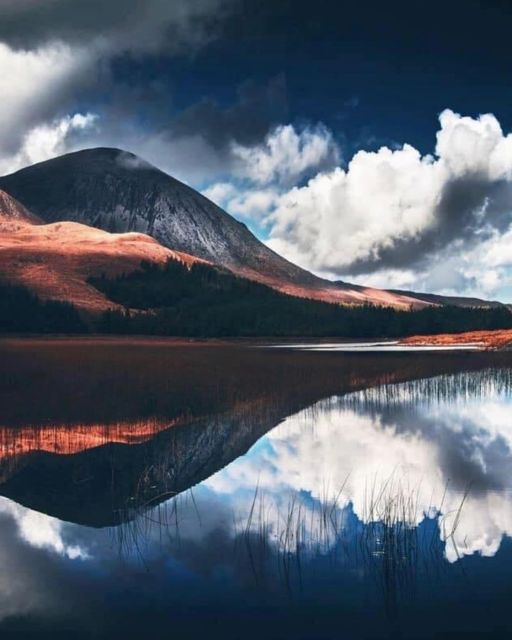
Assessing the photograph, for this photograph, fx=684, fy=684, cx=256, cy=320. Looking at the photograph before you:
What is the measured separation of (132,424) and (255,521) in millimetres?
14014

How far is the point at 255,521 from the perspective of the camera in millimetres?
15445

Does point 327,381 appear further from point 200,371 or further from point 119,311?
point 119,311

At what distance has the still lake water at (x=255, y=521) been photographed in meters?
10.8

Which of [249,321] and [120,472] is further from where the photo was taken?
→ [249,321]

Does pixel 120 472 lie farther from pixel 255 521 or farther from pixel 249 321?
pixel 249 321

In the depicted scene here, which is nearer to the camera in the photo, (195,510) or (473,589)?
(473,589)

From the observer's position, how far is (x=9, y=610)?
36.3ft

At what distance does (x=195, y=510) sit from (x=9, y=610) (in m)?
5.88

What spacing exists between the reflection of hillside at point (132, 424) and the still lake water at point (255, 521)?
0.11 metres

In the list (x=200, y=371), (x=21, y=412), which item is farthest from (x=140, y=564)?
(x=200, y=371)

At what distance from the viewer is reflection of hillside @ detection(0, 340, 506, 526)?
59.9 feet

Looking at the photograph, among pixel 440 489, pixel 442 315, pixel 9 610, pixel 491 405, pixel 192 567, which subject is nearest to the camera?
pixel 9 610

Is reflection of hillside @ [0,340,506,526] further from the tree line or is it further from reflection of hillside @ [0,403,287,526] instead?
the tree line

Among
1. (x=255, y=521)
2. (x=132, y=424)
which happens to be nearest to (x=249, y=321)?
(x=132, y=424)
